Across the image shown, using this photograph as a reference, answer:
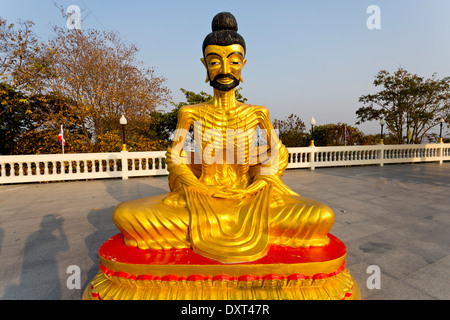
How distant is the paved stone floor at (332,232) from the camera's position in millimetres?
2404

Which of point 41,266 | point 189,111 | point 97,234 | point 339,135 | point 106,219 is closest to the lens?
point 41,266

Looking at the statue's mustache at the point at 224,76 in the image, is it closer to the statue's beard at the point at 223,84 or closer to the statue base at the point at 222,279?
the statue's beard at the point at 223,84

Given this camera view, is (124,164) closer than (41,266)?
No

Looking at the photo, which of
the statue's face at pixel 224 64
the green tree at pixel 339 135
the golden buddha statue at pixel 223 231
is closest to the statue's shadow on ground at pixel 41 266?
the golden buddha statue at pixel 223 231

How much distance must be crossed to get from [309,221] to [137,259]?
1528mm

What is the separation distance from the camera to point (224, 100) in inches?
115

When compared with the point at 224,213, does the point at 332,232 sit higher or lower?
lower

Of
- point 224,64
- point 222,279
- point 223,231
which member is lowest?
point 222,279

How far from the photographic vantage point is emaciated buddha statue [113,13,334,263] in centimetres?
216

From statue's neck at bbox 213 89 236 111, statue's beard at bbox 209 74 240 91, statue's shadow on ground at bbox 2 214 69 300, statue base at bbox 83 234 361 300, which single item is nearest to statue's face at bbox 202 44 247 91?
statue's beard at bbox 209 74 240 91

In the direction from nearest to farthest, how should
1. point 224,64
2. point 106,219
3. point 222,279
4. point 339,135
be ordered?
point 222,279
point 224,64
point 106,219
point 339,135

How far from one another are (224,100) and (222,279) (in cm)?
195

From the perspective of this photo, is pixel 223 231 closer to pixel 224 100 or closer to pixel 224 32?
pixel 224 100

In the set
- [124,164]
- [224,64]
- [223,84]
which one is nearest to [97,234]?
[223,84]
